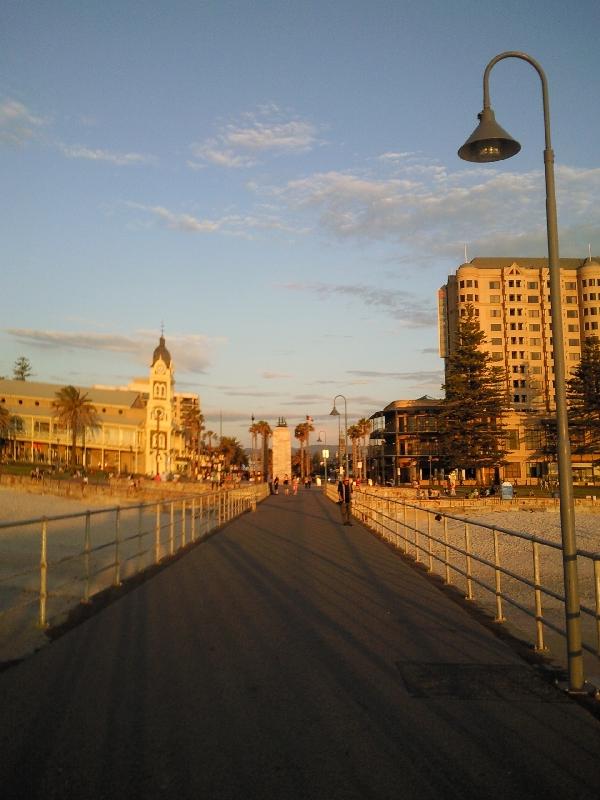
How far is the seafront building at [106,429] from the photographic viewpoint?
322 feet

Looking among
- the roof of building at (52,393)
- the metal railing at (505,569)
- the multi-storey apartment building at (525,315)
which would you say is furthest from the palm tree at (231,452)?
the metal railing at (505,569)

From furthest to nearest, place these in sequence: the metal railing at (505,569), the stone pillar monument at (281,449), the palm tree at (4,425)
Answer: the palm tree at (4,425) → the stone pillar monument at (281,449) → the metal railing at (505,569)

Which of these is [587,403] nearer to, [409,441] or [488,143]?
[409,441]

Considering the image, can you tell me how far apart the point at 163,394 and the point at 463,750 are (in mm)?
102347

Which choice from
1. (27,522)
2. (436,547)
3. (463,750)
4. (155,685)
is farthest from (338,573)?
(436,547)

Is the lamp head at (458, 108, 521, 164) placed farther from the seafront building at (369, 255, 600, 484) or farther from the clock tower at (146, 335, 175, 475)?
the clock tower at (146, 335, 175, 475)

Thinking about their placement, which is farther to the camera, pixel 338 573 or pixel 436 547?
pixel 436 547

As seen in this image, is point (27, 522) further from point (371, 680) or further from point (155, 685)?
point (371, 680)

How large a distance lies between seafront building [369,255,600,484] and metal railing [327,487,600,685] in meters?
44.4

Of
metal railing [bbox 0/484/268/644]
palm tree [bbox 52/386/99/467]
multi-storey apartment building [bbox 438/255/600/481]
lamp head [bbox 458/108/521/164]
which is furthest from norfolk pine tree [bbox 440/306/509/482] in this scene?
lamp head [bbox 458/108/521/164]

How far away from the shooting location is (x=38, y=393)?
103 meters

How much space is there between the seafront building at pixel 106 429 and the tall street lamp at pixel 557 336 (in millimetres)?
89799

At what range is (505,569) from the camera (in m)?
9.41

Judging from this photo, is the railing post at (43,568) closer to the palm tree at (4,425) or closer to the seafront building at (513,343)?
the seafront building at (513,343)
